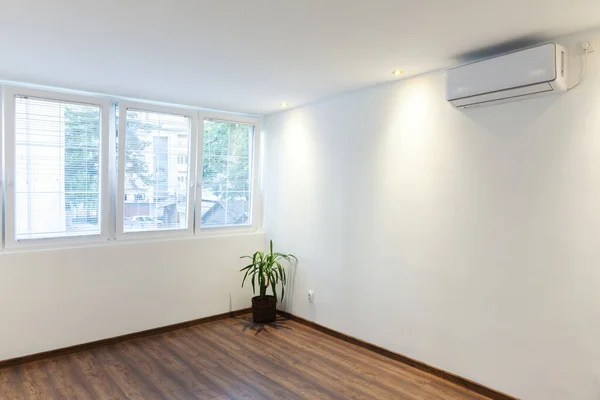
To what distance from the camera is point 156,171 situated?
14.3 feet

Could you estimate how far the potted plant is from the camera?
4.64m

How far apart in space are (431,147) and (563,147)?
964 millimetres

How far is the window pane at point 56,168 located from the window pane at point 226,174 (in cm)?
121

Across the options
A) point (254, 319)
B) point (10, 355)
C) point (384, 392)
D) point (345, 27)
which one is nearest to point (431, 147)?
point (345, 27)

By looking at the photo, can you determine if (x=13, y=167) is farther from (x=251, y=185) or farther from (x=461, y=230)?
(x=461, y=230)

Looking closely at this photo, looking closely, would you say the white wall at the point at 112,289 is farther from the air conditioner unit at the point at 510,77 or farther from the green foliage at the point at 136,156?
the air conditioner unit at the point at 510,77

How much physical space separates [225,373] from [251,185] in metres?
2.48

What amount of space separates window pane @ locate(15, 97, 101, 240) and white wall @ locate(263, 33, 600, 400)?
2188 millimetres

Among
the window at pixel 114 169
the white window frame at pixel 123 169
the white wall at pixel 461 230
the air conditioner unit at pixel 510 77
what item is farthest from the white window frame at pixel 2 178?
the air conditioner unit at pixel 510 77

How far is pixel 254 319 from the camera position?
4.67 metres

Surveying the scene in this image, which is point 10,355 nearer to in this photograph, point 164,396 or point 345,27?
point 164,396

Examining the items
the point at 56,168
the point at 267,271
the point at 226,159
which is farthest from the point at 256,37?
the point at 267,271

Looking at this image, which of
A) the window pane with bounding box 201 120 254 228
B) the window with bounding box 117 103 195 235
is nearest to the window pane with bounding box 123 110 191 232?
the window with bounding box 117 103 195 235

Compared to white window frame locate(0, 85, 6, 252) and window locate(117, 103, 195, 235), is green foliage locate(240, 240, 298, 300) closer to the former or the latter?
window locate(117, 103, 195, 235)
